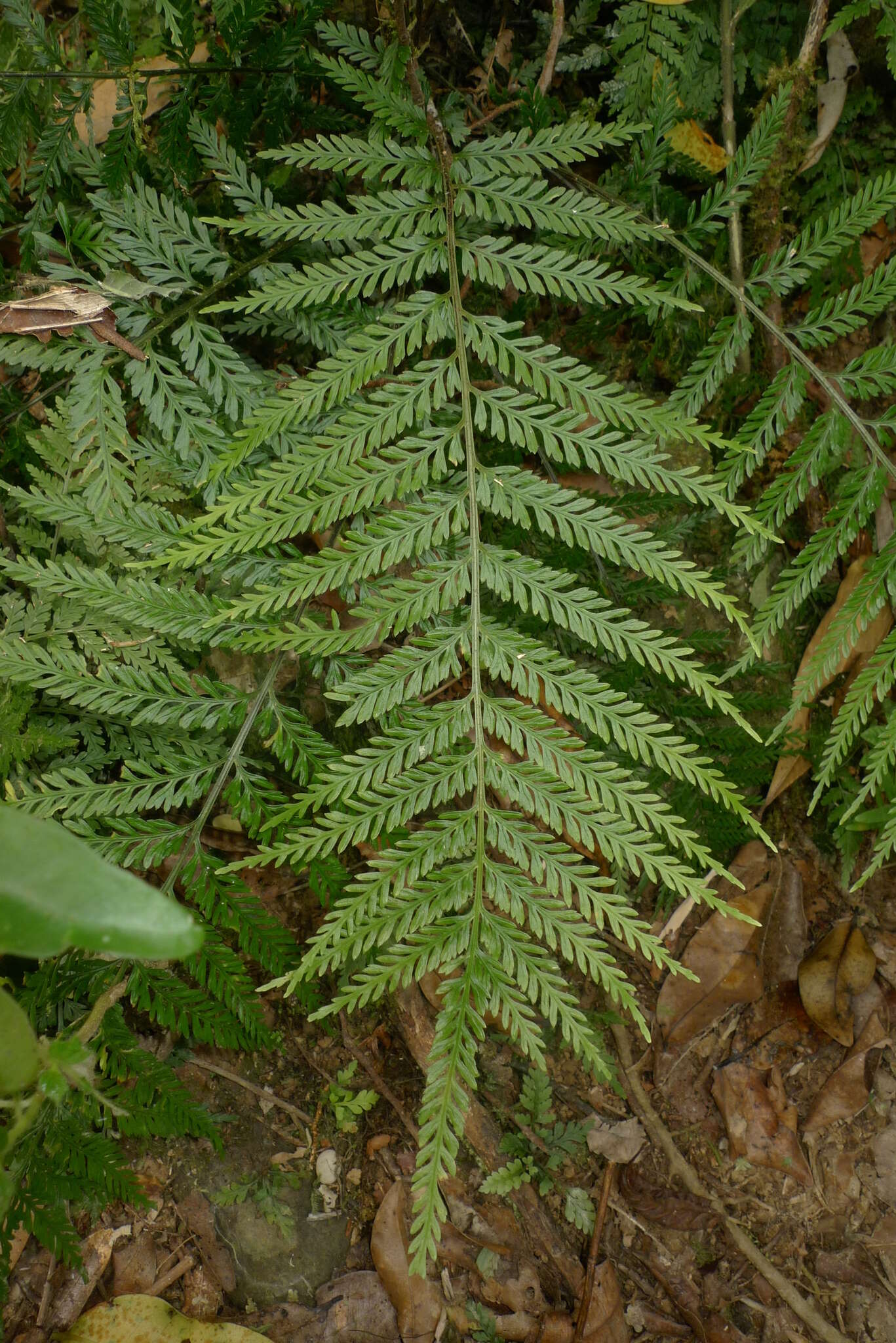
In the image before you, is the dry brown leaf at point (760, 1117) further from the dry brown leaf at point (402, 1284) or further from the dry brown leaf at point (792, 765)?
the dry brown leaf at point (402, 1284)

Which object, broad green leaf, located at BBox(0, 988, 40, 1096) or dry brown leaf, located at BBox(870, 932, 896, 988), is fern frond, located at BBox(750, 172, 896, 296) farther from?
broad green leaf, located at BBox(0, 988, 40, 1096)

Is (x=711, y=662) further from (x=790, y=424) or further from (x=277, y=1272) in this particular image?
(x=277, y=1272)

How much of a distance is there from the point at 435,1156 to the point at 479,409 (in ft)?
Result: 4.93

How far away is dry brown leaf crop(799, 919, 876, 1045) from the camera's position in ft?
8.99

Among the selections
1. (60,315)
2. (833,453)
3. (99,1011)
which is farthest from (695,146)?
(99,1011)

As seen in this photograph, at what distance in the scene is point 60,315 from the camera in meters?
2.13

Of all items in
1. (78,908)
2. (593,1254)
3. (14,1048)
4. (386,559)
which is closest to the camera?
(78,908)

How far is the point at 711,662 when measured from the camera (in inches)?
114

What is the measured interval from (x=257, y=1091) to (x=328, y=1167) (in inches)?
12.2

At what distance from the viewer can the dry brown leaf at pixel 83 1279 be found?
2229 mm

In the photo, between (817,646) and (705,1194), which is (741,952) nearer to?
(705,1194)

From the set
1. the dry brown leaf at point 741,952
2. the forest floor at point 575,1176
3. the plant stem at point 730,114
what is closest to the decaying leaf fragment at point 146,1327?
the forest floor at point 575,1176

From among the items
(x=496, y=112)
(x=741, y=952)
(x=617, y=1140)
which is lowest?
(x=617, y=1140)

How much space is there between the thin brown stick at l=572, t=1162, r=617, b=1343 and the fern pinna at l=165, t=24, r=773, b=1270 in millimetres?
1038
